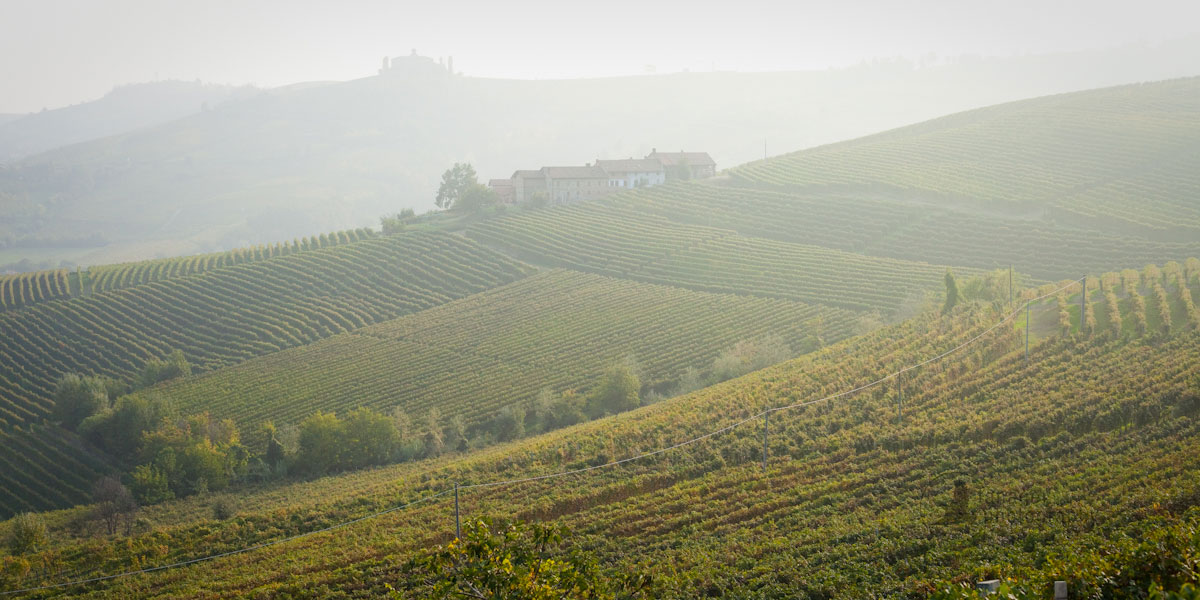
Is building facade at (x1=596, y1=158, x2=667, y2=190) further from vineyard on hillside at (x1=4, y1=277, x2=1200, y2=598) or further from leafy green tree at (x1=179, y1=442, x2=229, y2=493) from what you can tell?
vineyard on hillside at (x1=4, y1=277, x2=1200, y2=598)

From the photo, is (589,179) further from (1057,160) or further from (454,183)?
(1057,160)

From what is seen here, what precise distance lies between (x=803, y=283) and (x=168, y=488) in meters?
44.2

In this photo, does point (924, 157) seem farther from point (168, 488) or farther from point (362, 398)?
point (168, 488)

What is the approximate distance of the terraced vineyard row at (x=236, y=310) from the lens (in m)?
60.4

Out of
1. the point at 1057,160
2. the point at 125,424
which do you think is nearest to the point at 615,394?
the point at 125,424

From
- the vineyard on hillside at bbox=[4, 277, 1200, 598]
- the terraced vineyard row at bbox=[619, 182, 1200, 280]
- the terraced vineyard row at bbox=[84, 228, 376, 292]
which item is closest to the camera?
the vineyard on hillside at bbox=[4, 277, 1200, 598]

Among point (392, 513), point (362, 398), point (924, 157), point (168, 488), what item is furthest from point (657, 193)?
point (392, 513)

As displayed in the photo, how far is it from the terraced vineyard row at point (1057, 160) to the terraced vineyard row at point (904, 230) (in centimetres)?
464

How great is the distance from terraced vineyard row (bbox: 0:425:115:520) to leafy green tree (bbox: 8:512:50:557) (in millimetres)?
11506

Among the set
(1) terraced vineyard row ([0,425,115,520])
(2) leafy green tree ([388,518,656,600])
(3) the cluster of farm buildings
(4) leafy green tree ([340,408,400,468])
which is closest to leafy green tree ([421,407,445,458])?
(4) leafy green tree ([340,408,400,468])

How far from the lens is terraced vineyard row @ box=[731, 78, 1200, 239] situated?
6888cm

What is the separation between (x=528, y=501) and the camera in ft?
84.7

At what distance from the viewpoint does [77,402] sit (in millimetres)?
51438

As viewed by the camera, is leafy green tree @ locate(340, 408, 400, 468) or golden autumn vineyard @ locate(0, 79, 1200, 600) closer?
golden autumn vineyard @ locate(0, 79, 1200, 600)
